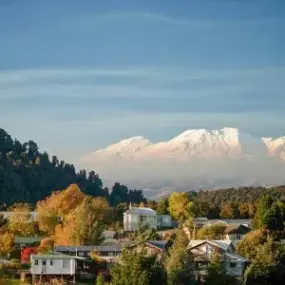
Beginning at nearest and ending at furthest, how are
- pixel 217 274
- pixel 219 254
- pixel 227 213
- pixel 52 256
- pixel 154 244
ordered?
pixel 217 274, pixel 52 256, pixel 219 254, pixel 154 244, pixel 227 213

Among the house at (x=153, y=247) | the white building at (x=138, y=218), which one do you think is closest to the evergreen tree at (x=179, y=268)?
the house at (x=153, y=247)

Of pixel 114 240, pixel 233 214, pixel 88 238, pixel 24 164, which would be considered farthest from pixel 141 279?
pixel 24 164

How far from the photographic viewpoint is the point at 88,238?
5425 centimetres

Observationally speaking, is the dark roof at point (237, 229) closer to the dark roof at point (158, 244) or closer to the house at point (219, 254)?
the house at point (219, 254)

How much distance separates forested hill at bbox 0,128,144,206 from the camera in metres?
119

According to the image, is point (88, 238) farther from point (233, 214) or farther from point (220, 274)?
point (233, 214)

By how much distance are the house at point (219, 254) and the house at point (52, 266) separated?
7503 mm

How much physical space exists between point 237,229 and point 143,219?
414 inches

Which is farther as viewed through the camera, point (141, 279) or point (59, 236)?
point (59, 236)

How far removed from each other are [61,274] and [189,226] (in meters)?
21.8

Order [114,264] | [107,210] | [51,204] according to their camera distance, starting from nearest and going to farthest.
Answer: [114,264]
[51,204]
[107,210]

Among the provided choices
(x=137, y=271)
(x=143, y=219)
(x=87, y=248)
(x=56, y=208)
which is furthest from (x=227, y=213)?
(x=137, y=271)

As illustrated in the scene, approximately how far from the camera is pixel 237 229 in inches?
Answer: 2532

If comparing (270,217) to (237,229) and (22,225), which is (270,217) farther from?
(22,225)
